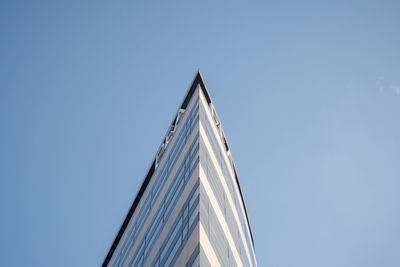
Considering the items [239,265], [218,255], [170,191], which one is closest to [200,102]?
[170,191]

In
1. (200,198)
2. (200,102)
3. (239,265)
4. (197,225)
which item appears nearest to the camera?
(197,225)

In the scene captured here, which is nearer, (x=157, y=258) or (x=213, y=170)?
(x=157, y=258)

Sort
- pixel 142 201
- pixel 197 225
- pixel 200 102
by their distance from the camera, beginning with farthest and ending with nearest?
pixel 142 201 < pixel 200 102 < pixel 197 225

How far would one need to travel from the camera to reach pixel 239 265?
122 ft

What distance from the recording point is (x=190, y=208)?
105 ft

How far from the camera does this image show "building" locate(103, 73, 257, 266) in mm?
30188

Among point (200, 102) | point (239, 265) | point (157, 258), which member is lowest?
point (157, 258)

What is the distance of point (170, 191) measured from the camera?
39719mm

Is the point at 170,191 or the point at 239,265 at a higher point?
the point at 170,191

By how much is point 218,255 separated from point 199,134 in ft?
39.6

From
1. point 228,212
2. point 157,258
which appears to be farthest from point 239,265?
point 157,258

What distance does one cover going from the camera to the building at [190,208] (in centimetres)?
3019

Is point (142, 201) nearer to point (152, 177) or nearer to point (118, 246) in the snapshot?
point (152, 177)

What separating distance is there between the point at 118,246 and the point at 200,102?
789 inches
